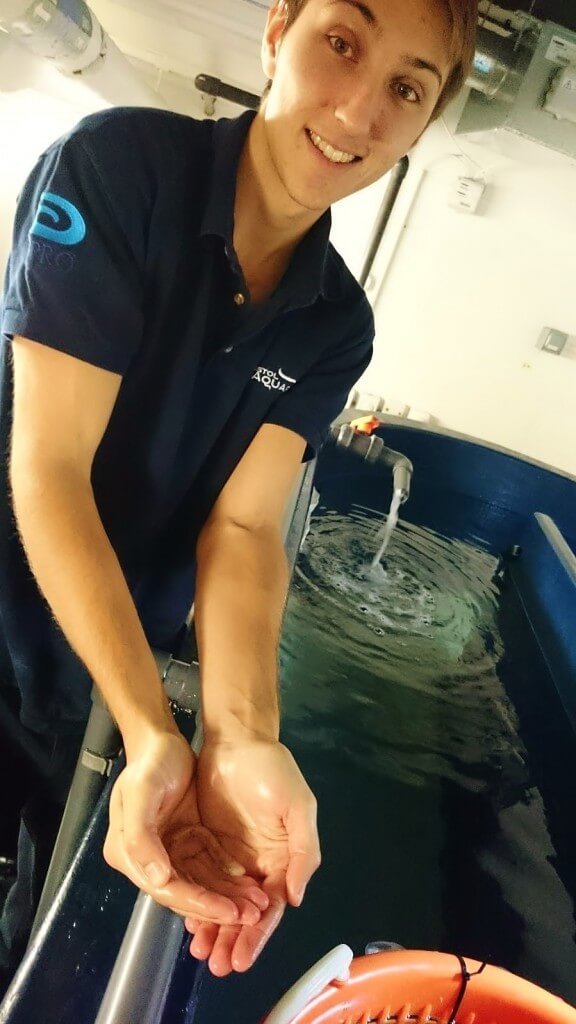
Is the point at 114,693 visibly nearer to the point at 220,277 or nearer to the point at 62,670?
the point at 62,670

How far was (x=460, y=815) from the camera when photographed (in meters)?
1.39

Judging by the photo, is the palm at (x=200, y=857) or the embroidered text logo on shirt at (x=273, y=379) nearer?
the palm at (x=200, y=857)

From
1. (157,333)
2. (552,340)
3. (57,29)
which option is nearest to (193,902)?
(157,333)

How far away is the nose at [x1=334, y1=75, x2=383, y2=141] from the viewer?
68 cm

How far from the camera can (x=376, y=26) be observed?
2.21ft

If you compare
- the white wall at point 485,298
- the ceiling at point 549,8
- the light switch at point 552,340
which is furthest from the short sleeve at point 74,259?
the light switch at point 552,340

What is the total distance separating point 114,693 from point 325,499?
2.13 metres

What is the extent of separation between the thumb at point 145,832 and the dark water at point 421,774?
0.63 meters

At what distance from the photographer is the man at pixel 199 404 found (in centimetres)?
57

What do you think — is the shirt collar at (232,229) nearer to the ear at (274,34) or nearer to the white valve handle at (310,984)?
the ear at (274,34)

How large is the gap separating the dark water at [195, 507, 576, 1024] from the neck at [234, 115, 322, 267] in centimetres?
105

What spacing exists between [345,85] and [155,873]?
78 cm

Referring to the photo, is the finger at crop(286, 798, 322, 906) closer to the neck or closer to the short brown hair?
the neck

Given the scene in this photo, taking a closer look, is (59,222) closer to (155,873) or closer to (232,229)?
(232,229)
